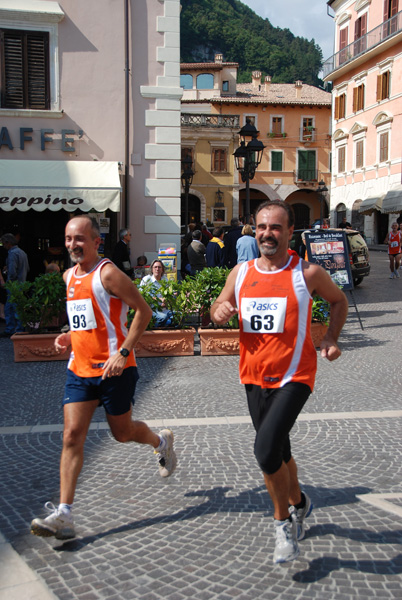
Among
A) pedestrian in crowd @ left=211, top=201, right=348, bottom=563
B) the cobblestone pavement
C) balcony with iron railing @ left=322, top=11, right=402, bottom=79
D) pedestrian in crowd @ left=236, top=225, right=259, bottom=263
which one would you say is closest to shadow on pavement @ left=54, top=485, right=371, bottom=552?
the cobblestone pavement

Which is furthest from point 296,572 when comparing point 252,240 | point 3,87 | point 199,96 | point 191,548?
point 199,96

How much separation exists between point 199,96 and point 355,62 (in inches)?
816

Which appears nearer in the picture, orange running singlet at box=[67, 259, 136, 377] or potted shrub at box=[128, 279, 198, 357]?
orange running singlet at box=[67, 259, 136, 377]

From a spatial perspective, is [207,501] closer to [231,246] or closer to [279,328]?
[279,328]

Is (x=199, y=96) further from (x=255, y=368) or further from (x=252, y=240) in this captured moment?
(x=255, y=368)

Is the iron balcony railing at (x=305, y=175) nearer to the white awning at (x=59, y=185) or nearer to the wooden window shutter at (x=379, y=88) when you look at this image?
the wooden window shutter at (x=379, y=88)

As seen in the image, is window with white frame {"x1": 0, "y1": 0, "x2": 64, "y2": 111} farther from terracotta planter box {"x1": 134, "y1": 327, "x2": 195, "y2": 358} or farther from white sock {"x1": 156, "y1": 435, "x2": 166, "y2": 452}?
white sock {"x1": 156, "y1": 435, "x2": 166, "y2": 452}

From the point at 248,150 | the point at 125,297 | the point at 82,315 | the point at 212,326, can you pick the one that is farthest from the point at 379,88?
the point at 82,315

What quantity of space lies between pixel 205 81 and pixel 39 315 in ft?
172

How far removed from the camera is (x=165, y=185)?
523 inches

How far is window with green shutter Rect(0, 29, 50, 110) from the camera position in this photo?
498 inches

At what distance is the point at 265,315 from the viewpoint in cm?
307

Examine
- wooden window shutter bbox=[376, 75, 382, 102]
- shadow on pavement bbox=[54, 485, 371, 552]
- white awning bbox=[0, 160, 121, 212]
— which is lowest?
shadow on pavement bbox=[54, 485, 371, 552]

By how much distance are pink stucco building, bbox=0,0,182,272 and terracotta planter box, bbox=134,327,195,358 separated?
501 centimetres
